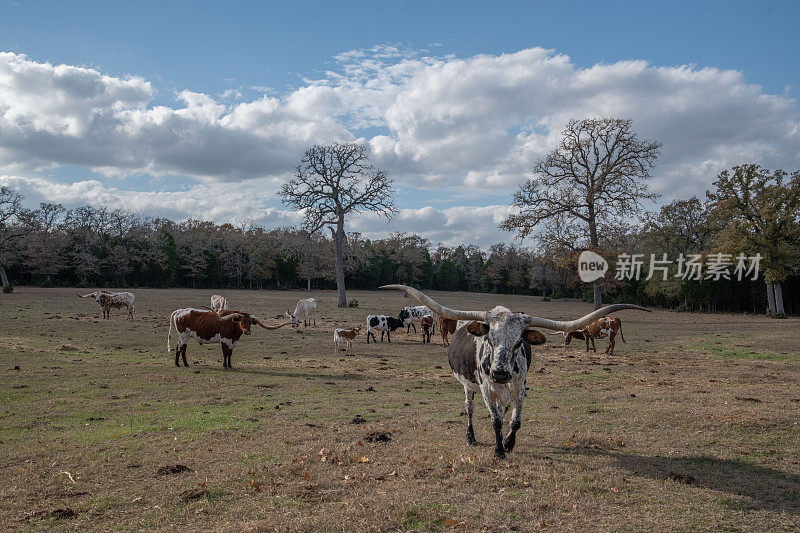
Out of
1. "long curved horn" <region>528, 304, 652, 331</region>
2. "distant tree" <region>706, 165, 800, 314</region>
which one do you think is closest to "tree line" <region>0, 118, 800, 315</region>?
"distant tree" <region>706, 165, 800, 314</region>

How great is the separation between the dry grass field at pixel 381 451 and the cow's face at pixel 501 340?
1181 millimetres

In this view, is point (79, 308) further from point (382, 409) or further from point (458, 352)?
point (458, 352)

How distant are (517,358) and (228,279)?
3241 inches

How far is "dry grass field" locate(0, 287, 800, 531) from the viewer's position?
488cm

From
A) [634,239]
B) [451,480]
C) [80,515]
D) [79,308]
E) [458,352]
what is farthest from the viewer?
[634,239]

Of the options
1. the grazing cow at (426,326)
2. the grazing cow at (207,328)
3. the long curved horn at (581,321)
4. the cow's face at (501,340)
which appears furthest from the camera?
→ the grazing cow at (426,326)

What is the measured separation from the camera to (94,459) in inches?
259

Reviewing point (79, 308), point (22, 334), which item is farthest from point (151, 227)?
point (22, 334)

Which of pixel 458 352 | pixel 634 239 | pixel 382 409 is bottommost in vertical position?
pixel 382 409

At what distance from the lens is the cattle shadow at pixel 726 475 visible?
5113mm

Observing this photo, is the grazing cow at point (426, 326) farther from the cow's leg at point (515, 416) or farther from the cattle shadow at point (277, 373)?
the cow's leg at point (515, 416)

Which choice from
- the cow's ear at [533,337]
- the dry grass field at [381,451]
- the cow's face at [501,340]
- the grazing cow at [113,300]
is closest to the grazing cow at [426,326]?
the dry grass field at [381,451]

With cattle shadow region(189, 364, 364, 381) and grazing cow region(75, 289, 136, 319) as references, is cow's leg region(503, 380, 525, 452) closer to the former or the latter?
cattle shadow region(189, 364, 364, 381)

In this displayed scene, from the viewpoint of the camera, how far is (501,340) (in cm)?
619
